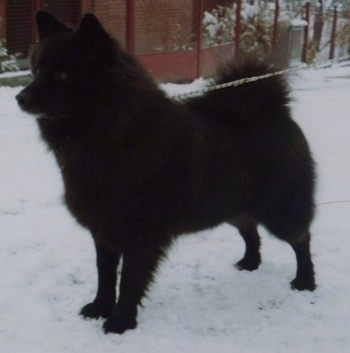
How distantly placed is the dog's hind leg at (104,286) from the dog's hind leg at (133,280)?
135mm

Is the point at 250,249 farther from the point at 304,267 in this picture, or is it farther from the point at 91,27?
the point at 91,27

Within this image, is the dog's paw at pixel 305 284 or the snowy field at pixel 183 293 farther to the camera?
the dog's paw at pixel 305 284

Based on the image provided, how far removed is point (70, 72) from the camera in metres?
2.58

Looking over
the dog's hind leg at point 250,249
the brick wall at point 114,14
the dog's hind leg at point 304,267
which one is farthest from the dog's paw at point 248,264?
the brick wall at point 114,14

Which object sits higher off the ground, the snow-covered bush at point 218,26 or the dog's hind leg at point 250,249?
the snow-covered bush at point 218,26

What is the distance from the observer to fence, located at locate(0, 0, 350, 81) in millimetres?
9234

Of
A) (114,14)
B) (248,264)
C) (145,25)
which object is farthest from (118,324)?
(145,25)

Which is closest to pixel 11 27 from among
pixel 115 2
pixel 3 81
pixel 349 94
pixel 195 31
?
pixel 3 81

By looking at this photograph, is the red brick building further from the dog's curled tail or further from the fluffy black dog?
the fluffy black dog

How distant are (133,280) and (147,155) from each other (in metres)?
0.65

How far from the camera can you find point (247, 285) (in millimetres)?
3518

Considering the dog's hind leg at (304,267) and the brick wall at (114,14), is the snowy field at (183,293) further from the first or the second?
the brick wall at (114,14)

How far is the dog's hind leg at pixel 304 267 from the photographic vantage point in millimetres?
3459

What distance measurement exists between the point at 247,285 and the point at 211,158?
93 centimetres
